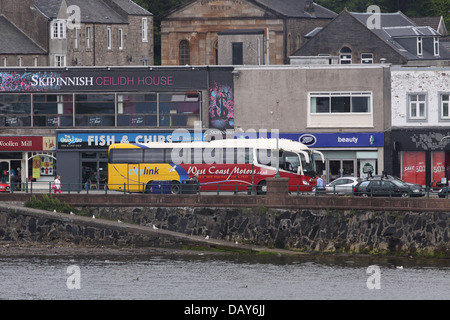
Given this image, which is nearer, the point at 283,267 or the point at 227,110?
the point at 283,267

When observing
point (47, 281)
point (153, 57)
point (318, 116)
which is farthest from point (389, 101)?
point (153, 57)

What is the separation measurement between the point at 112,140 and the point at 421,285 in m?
28.1

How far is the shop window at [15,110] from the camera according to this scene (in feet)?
241

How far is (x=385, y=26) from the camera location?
3971 inches

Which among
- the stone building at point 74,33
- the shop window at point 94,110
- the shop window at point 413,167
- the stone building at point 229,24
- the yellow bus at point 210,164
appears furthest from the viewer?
the stone building at point 229,24

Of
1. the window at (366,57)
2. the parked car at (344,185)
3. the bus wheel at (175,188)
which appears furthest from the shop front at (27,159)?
the window at (366,57)

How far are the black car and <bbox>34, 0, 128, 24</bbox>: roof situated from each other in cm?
4754

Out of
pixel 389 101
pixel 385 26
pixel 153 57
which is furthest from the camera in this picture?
pixel 153 57

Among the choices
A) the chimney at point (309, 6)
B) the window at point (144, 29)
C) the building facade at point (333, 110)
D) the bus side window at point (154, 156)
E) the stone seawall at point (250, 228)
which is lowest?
the stone seawall at point (250, 228)

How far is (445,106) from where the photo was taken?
71.7m

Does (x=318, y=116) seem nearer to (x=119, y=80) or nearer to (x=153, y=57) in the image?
(x=119, y=80)

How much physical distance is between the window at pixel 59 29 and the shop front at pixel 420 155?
3807 centimetres

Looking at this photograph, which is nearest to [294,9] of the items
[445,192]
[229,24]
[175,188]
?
[229,24]

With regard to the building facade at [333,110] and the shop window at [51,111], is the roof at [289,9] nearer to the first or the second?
the building facade at [333,110]
